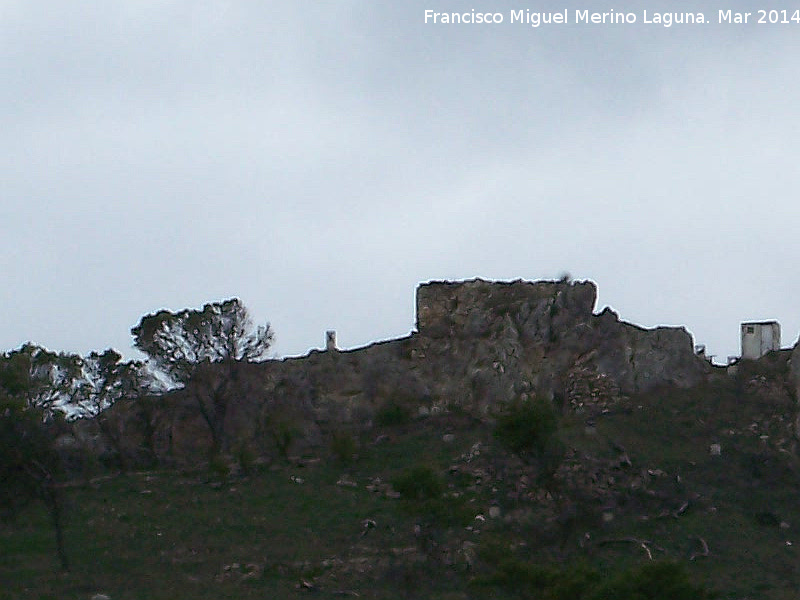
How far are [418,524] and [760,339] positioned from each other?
2358 centimetres

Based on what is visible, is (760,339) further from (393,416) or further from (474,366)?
(393,416)

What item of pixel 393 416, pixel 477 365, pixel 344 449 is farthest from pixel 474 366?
pixel 344 449

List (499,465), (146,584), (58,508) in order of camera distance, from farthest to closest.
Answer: (499,465) → (58,508) → (146,584)

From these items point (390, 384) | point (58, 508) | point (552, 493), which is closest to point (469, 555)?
point (552, 493)

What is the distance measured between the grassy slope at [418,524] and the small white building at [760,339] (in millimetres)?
7730

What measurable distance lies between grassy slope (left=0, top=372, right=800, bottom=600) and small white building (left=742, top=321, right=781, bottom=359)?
7730 mm

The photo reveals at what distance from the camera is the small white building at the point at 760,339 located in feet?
161

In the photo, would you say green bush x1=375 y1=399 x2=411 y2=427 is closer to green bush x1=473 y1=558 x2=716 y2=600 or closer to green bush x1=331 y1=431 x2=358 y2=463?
green bush x1=331 y1=431 x2=358 y2=463

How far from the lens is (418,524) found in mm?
30625

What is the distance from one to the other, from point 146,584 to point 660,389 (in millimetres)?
22698

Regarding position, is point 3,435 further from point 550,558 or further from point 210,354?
point 210,354

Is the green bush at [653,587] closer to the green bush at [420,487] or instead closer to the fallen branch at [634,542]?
the green bush at [420,487]

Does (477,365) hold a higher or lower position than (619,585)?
higher

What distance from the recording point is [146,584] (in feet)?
86.5
